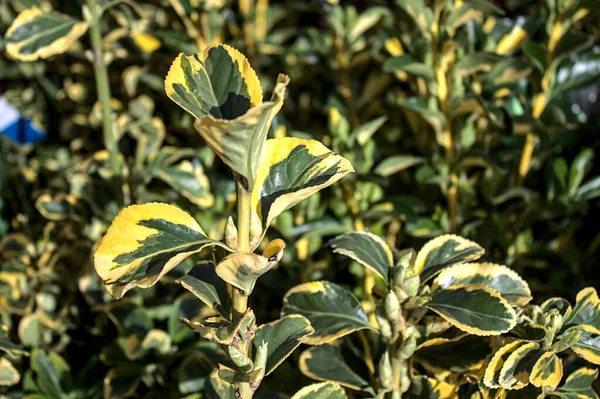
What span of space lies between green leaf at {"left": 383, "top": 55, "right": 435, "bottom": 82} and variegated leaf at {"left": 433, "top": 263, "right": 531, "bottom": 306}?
451 millimetres

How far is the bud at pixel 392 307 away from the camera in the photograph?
73 centimetres

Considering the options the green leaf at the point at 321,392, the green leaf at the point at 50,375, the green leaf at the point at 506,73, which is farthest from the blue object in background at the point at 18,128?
the green leaf at the point at 321,392

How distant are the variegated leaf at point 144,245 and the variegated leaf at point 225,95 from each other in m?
0.09

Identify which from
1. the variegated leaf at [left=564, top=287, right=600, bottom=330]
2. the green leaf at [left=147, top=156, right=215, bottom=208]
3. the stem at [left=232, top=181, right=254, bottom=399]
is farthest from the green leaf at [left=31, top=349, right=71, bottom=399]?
the variegated leaf at [left=564, top=287, right=600, bottom=330]

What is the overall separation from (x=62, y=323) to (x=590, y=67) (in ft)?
3.59

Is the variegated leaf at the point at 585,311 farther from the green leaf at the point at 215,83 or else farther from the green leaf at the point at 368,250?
the green leaf at the point at 215,83

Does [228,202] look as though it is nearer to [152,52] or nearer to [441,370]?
[152,52]

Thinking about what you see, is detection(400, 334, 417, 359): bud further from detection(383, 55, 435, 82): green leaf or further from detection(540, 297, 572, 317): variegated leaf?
detection(383, 55, 435, 82): green leaf

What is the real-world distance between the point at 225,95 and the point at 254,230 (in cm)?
13

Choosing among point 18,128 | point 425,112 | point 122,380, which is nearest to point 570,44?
point 425,112

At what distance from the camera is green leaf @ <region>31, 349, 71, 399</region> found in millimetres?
1139

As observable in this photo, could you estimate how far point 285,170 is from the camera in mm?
686

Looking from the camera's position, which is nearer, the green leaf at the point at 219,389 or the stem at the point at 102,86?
the green leaf at the point at 219,389

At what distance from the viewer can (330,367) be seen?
88cm
